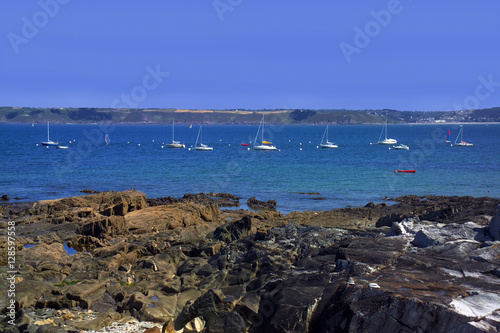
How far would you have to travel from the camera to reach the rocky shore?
1160cm

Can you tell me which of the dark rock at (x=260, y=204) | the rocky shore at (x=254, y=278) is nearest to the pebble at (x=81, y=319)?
the rocky shore at (x=254, y=278)

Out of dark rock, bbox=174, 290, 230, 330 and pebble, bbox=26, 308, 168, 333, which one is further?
pebble, bbox=26, 308, 168, 333

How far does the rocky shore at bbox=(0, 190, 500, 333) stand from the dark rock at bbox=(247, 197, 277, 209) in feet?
A: 36.8

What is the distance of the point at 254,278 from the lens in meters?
17.4

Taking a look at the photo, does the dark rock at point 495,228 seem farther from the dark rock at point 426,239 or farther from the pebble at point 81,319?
the pebble at point 81,319

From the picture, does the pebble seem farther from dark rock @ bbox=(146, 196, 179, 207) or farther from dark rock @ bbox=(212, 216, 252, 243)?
dark rock @ bbox=(146, 196, 179, 207)

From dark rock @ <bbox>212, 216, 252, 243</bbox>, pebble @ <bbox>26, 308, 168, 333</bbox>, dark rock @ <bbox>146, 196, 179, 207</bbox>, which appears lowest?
dark rock @ <bbox>146, 196, 179, 207</bbox>

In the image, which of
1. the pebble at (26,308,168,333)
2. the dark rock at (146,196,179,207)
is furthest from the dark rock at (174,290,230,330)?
the dark rock at (146,196,179,207)

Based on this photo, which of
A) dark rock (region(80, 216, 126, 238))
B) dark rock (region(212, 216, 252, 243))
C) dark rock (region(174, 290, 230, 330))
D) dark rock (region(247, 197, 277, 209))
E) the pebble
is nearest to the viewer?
dark rock (region(174, 290, 230, 330))

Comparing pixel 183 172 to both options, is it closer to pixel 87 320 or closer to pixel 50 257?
pixel 50 257

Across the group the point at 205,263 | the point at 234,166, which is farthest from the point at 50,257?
the point at 234,166

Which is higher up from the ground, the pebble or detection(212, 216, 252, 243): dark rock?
detection(212, 216, 252, 243): dark rock

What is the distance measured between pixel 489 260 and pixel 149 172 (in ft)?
163

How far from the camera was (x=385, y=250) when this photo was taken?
16.5 m
